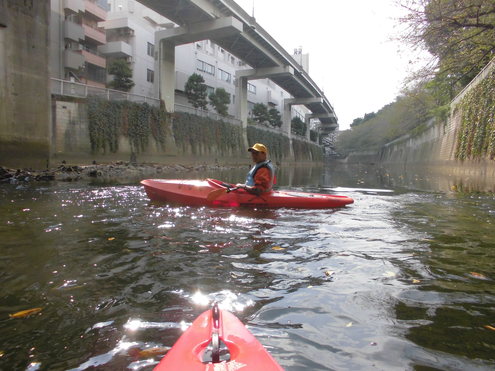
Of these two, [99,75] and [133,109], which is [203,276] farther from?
[99,75]

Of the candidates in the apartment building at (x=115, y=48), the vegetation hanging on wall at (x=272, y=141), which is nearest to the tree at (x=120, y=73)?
the apartment building at (x=115, y=48)

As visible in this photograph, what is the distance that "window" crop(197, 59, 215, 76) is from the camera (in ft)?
141

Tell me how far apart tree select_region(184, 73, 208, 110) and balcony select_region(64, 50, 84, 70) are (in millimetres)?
10847

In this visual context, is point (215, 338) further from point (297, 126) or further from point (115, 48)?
point (297, 126)

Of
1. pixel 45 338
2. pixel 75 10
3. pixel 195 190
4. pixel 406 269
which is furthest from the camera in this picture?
pixel 75 10

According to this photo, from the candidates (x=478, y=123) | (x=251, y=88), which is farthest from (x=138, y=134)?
(x=251, y=88)

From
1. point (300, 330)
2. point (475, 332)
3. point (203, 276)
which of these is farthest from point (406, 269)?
point (203, 276)

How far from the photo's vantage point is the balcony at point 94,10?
29.8 m

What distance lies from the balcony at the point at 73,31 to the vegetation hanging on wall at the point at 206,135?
10158mm

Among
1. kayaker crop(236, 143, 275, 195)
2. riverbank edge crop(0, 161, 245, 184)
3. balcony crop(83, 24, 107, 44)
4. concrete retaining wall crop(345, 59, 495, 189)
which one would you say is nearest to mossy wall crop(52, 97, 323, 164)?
riverbank edge crop(0, 161, 245, 184)

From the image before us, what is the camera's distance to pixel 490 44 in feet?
36.6

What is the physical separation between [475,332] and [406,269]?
122 centimetres

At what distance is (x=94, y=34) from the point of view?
30656mm

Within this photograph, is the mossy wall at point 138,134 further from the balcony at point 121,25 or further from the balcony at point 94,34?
the balcony at point 121,25
